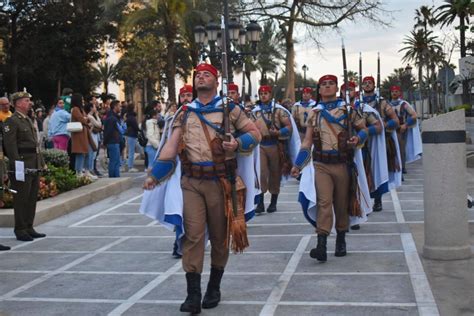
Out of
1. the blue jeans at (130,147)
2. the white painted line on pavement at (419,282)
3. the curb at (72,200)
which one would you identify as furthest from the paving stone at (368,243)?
the blue jeans at (130,147)

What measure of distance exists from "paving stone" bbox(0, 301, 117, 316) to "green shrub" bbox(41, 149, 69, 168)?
7.24 meters

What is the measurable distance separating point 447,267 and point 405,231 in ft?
7.09

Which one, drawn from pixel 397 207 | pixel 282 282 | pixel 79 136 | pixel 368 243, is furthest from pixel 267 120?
pixel 282 282

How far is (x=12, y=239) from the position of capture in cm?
968

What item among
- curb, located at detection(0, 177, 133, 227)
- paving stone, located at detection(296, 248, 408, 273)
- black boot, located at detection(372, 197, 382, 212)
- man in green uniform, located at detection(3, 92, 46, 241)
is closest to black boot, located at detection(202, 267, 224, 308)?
paving stone, located at detection(296, 248, 408, 273)

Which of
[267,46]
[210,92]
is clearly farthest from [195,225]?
[267,46]

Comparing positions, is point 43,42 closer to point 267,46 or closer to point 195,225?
point 267,46

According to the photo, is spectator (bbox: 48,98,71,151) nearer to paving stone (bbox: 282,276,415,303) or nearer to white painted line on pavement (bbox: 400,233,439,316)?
white painted line on pavement (bbox: 400,233,439,316)

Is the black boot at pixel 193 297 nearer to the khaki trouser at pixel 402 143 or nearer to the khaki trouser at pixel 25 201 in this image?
the khaki trouser at pixel 25 201

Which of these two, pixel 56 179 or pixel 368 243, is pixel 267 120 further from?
pixel 56 179

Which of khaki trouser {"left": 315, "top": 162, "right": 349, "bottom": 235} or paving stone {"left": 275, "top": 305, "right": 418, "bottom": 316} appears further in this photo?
khaki trouser {"left": 315, "top": 162, "right": 349, "bottom": 235}

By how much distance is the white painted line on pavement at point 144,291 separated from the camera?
19.8 feet

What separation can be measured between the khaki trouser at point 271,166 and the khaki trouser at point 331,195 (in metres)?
3.47

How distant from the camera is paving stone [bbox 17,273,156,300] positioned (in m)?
6.58
